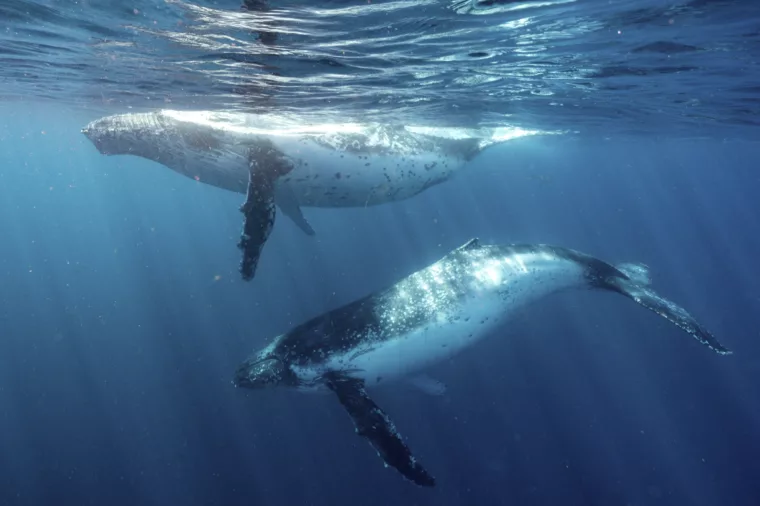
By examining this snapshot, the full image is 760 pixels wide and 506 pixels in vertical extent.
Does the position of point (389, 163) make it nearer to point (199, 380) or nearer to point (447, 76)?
point (447, 76)

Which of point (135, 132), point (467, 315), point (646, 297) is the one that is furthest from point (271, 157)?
point (646, 297)

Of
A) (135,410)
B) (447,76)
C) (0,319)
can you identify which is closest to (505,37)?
(447,76)

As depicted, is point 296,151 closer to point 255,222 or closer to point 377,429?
point 255,222

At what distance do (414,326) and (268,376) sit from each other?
9.02ft

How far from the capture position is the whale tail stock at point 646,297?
28.0 ft

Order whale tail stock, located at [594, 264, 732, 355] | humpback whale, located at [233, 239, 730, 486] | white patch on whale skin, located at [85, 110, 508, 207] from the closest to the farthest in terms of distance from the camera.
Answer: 1. humpback whale, located at [233, 239, 730, 486]
2. whale tail stock, located at [594, 264, 732, 355]
3. white patch on whale skin, located at [85, 110, 508, 207]

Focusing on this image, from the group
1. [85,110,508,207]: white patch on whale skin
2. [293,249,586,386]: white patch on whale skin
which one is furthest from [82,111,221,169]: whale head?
[293,249,586,386]: white patch on whale skin

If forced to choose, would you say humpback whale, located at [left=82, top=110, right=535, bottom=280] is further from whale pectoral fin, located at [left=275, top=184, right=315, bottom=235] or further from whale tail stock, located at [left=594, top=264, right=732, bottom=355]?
whale tail stock, located at [left=594, top=264, right=732, bottom=355]

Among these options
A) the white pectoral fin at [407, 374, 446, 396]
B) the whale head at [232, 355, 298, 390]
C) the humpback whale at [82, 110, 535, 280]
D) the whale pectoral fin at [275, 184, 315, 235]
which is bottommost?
the white pectoral fin at [407, 374, 446, 396]

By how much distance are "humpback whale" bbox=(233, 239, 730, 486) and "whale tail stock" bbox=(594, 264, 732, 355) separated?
0.08ft

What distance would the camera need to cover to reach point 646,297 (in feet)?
31.7

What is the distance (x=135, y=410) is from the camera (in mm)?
19062

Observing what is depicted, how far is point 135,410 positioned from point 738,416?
2368 cm

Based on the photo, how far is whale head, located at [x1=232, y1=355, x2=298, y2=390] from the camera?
8.41 m
